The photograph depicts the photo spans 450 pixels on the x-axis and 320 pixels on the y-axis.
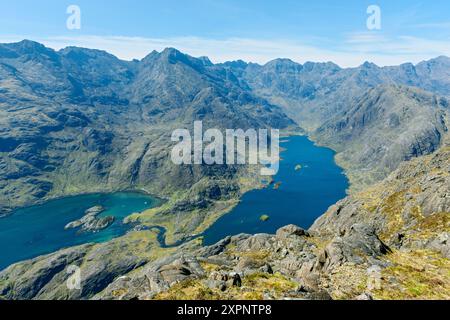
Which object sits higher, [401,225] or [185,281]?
[185,281]

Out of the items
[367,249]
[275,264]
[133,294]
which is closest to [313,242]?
[275,264]

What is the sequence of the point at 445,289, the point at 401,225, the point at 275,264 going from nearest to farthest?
the point at 445,289 → the point at 275,264 → the point at 401,225

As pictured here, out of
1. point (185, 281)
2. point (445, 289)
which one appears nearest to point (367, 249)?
point (445, 289)
